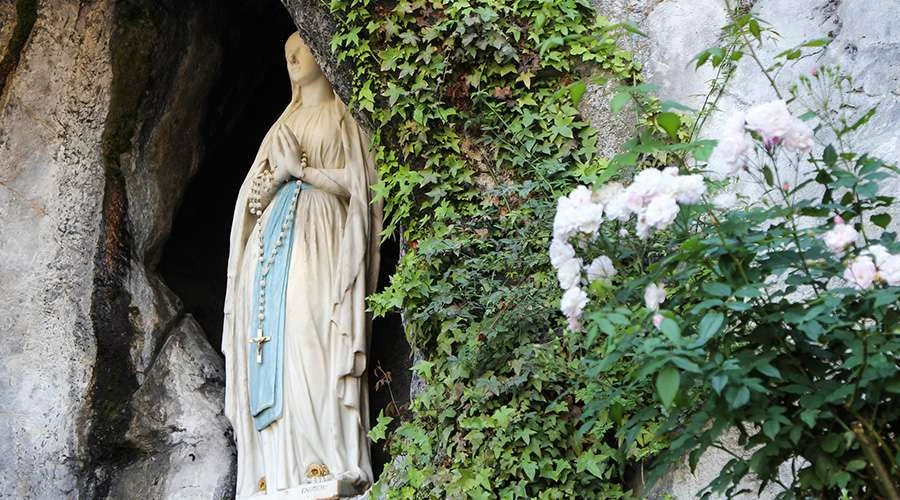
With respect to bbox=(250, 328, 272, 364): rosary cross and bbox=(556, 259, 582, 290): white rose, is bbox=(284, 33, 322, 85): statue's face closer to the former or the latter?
bbox=(250, 328, 272, 364): rosary cross

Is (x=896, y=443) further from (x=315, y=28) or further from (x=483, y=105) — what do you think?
(x=315, y=28)

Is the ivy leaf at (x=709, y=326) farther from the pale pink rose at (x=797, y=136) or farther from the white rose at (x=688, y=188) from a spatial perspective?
the pale pink rose at (x=797, y=136)

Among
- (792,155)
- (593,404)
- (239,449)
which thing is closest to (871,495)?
(593,404)

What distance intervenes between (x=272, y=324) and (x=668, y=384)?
9.87ft

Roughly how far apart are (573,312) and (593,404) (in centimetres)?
35

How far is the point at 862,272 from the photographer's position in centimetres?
268

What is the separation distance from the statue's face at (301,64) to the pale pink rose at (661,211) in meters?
3.38

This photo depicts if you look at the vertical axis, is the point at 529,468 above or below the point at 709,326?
below

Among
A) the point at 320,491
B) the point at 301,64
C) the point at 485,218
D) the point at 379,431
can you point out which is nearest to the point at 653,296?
the point at 485,218

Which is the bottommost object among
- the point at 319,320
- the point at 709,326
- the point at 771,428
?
the point at 771,428

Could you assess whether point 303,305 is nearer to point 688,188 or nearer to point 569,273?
point 569,273

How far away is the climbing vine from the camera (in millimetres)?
4355

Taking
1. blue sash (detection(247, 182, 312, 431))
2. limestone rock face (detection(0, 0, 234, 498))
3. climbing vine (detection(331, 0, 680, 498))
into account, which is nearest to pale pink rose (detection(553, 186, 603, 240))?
climbing vine (detection(331, 0, 680, 498))

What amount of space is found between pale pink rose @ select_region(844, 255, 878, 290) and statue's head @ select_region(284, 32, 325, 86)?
3.62m
